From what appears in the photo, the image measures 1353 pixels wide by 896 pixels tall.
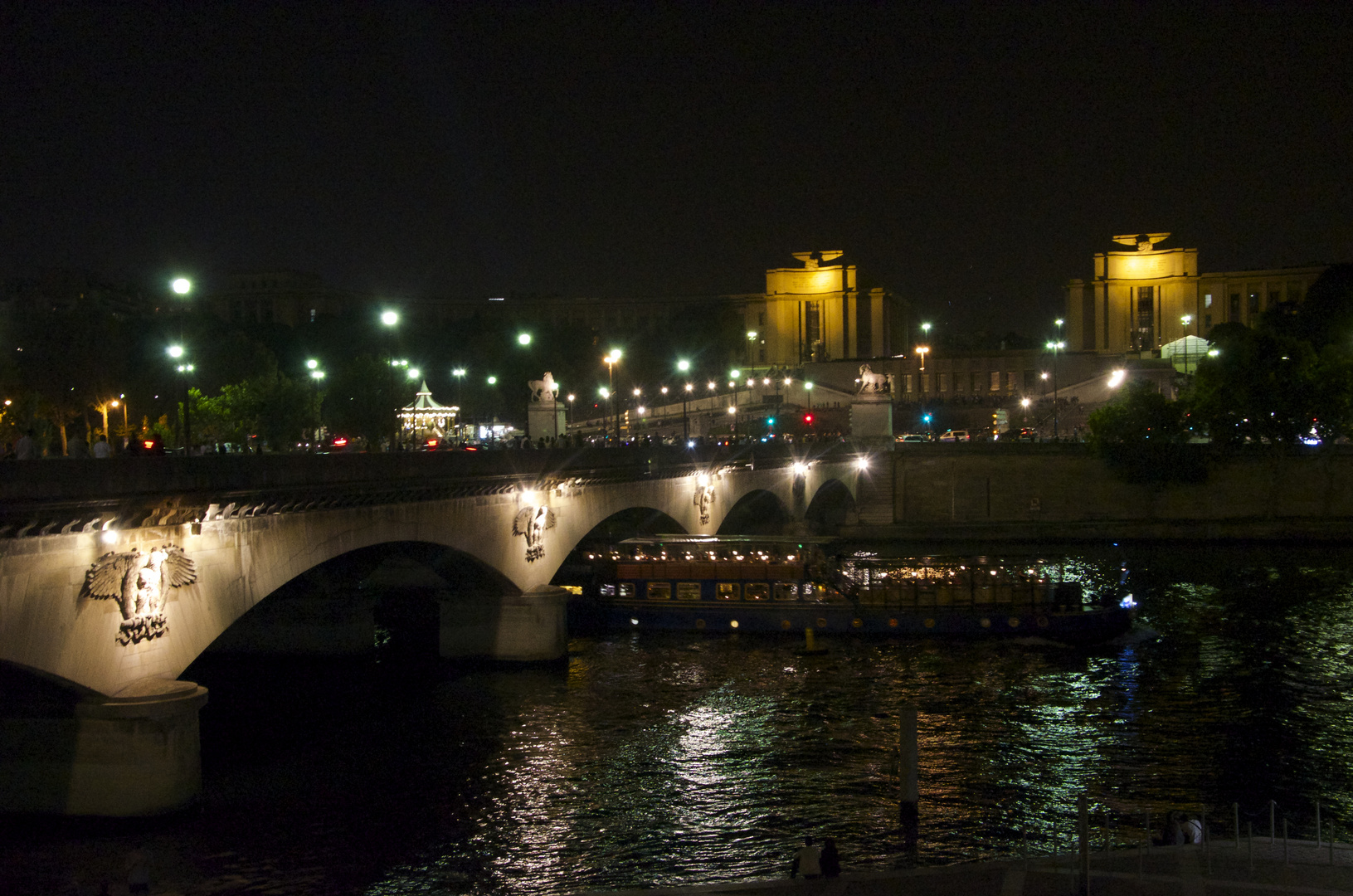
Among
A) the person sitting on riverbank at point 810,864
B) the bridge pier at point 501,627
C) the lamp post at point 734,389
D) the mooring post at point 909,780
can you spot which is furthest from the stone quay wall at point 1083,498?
the person sitting on riverbank at point 810,864

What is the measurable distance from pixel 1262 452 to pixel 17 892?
257 feet

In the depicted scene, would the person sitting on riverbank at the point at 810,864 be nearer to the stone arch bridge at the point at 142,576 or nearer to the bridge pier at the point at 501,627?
the stone arch bridge at the point at 142,576

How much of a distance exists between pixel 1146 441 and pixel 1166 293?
262 ft

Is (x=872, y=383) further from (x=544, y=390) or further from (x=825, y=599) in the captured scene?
(x=825, y=599)

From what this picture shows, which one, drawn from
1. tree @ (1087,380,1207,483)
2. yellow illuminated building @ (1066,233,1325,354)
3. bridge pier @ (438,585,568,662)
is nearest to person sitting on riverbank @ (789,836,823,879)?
bridge pier @ (438,585,568,662)

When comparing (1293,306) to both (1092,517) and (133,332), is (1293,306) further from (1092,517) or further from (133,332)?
(133,332)

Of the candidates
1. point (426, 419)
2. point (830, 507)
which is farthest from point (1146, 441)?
point (426, 419)

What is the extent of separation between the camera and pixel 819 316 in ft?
553

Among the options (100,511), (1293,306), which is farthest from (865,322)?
(100,511)

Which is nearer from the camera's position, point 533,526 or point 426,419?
point 533,526

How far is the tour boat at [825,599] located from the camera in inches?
1774

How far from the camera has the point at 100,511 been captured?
799 inches

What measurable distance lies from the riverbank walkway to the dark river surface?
4.59 m

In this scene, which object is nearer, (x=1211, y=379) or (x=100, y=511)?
(x=100, y=511)
